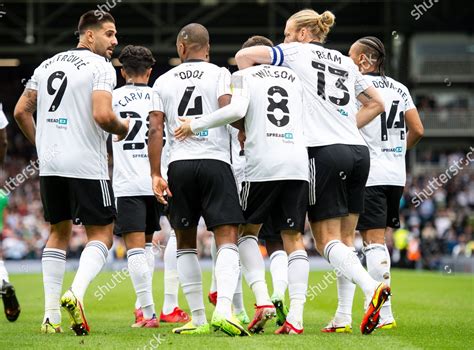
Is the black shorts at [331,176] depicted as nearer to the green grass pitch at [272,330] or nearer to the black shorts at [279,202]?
the black shorts at [279,202]

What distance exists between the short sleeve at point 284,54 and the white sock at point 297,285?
1553mm

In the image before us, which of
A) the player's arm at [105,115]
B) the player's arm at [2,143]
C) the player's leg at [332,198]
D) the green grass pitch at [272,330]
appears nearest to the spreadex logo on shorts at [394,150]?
the player's leg at [332,198]

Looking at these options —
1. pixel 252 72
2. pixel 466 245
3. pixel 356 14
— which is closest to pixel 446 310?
pixel 252 72

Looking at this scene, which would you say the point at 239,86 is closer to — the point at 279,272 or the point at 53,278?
the point at 279,272

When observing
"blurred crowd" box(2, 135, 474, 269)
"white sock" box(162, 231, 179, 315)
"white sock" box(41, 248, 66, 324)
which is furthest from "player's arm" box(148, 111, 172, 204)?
"blurred crowd" box(2, 135, 474, 269)

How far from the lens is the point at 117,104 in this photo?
934 centimetres

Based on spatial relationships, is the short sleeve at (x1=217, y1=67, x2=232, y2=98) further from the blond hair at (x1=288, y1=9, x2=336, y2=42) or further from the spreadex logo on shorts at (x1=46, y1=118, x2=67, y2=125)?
the spreadex logo on shorts at (x1=46, y1=118, x2=67, y2=125)

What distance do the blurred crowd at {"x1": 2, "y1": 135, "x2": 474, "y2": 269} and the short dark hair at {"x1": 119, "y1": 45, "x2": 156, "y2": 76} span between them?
18.8 m

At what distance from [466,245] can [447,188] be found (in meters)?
9.94

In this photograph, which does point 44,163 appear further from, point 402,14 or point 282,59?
point 402,14

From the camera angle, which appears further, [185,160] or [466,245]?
[466,245]

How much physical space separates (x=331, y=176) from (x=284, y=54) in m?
1.08

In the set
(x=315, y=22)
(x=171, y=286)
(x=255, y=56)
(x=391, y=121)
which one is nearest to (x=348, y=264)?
(x=255, y=56)

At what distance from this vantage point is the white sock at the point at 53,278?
26.1ft
